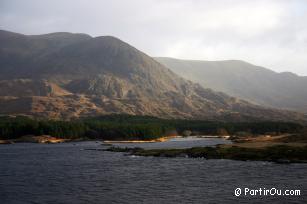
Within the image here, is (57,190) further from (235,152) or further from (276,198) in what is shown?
(235,152)

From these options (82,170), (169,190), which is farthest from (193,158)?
(169,190)

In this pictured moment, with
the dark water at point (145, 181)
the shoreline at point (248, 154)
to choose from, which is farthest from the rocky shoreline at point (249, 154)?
the dark water at point (145, 181)

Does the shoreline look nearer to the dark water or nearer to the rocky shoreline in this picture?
the rocky shoreline

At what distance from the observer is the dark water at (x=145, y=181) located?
209 feet

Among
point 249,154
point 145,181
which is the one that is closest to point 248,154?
point 249,154

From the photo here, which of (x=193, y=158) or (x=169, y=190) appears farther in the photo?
(x=193, y=158)

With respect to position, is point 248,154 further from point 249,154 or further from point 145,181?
point 145,181

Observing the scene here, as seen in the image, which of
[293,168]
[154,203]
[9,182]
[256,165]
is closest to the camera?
[154,203]

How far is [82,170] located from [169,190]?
34.3m

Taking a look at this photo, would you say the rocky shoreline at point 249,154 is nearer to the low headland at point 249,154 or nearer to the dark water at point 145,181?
the low headland at point 249,154

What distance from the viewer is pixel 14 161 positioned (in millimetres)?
119250

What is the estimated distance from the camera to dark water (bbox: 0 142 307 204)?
6372 cm

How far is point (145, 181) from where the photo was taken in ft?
262

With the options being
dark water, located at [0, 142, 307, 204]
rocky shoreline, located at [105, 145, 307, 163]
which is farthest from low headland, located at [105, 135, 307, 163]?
dark water, located at [0, 142, 307, 204]
